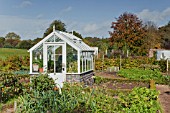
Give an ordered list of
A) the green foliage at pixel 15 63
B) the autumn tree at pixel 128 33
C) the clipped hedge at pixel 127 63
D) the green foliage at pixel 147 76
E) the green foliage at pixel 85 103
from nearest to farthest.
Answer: the green foliage at pixel 85 103, the green foliage at pixel 147 76, the green foliage at pixel 15 63, the clipped hedge at pixel 127 63, the autumn tree at pixel 128 33

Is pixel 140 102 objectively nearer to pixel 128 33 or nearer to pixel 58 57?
pixel 58 57

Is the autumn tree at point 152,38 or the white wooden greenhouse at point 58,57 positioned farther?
the autumn tree at point 152,38

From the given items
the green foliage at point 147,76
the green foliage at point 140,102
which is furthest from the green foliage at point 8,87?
the green foliage at point 147,76

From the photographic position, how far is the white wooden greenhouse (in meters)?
14.7

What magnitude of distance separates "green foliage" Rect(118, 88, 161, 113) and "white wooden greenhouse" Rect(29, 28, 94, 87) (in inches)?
299

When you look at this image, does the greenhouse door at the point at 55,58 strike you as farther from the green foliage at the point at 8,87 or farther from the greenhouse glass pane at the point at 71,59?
the green foliage at the point at 8,87

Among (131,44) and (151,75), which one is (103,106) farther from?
(131,44)

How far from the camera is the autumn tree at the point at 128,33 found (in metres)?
32.9

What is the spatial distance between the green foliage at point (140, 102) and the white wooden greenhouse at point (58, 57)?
25.0 feet

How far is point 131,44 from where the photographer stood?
108ft

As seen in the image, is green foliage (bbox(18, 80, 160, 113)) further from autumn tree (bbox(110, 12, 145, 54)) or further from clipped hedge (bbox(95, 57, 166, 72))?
autumn tree (bbox(110, 12, 145, 54))

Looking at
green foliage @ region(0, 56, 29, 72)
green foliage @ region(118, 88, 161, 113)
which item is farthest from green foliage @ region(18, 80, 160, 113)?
green foliage @ region(0, 56, 29, 72)

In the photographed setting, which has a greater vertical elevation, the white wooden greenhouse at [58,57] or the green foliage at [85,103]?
the white wooden greenhouse at [58,57]

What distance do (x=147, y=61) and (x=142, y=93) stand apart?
64.4ft
